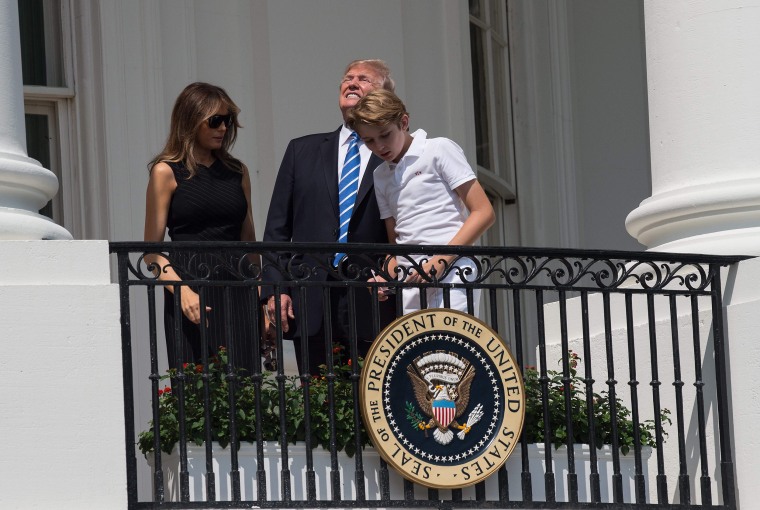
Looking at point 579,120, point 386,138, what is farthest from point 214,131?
point 579,120

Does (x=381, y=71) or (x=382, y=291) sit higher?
(x=381, y=71)

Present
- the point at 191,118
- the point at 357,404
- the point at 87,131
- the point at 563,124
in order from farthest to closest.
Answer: the point at 563,124
the point at 87,131
the point at 191,118
the point at 357,404

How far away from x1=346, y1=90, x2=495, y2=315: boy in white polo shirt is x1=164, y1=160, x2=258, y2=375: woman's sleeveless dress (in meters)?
0.60

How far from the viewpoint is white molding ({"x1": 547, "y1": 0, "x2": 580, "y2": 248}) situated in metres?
12.3

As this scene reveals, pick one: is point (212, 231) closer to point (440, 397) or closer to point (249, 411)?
point (249, 411)

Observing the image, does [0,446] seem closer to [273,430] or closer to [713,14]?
[273,430]

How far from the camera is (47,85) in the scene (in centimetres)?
973

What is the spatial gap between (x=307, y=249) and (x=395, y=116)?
0.66 meters

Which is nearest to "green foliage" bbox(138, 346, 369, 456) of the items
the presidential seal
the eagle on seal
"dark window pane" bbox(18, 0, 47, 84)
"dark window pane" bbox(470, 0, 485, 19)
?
the presidential seal

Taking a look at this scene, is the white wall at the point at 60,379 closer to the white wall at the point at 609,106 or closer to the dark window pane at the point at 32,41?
the dark window pane at the point at 32,41

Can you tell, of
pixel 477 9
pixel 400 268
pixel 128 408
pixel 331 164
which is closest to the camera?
pixel 128 408

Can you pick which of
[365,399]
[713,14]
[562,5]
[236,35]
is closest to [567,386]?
[365,399]

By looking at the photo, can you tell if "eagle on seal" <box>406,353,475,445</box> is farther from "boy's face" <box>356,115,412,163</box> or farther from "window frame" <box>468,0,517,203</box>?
"window frame" <box>468,0,517,203</box>

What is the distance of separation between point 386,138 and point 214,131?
858 millimetres
